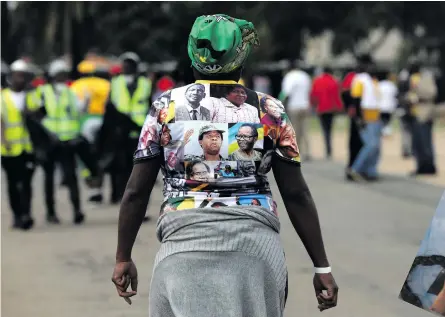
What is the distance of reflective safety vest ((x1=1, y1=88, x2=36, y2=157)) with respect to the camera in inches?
427

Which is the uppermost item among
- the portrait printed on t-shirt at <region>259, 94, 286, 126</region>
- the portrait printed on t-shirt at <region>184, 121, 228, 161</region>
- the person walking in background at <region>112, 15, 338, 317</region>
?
the portrait printed on t-shirt at <region>259, 94, 286, 126</region>

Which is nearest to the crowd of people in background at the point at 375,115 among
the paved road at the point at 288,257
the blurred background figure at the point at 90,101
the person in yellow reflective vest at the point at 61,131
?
the paved road at the point at 288,257

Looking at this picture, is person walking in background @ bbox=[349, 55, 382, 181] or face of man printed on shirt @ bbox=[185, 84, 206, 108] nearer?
face of man printed on shirt @ bbox=[185, 84, 206, 108]

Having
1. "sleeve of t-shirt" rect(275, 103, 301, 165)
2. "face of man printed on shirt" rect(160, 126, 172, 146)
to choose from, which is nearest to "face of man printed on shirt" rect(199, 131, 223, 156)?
"face of man printed on shirt" rect(160, 126, 172, 146)

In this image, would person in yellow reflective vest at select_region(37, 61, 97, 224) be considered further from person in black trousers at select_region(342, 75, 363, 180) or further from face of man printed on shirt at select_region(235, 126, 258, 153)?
face of man printed on shirt at select_region(235, 126, 258, 153)

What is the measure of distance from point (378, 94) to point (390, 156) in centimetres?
580

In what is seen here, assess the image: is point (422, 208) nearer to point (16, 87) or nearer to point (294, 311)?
point (16, 87)

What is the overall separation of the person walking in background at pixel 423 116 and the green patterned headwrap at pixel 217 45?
12.1m

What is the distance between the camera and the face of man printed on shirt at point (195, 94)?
147 inches

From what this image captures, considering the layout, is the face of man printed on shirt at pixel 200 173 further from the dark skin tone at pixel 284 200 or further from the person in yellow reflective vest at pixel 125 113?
the person in yellow reflective vest at pixel 125 113

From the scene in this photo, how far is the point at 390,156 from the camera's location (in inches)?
826

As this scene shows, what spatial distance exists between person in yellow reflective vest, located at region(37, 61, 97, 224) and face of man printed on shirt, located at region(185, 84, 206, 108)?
7.65m

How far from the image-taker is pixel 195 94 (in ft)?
12.3

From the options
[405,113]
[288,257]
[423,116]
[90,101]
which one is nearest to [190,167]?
[288,257]
